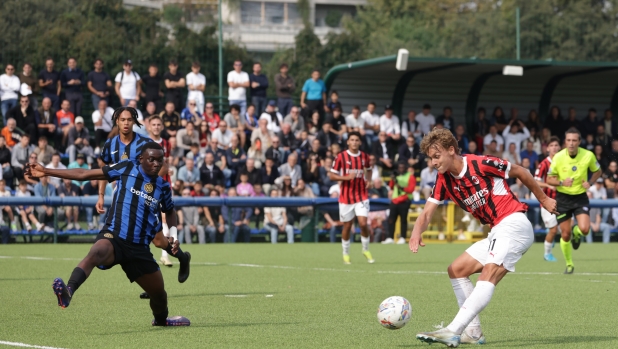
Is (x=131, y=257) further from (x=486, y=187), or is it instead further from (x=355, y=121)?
(x=355, y=121)

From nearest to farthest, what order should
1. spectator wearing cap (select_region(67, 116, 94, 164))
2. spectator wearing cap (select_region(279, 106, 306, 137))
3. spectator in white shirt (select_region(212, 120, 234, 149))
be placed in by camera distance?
spectator wearing cap (select_region(67, 116, 94, 164))
spectator in white shirt (select_region(212, 120, 234, 149))
spectator wearing cap (select_region(279, 106, 306, 137))

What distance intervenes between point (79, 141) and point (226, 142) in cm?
371

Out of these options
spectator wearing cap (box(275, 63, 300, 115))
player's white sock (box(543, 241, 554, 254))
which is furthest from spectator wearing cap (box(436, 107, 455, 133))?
player's white sock (box(543, 241, 554, 254))

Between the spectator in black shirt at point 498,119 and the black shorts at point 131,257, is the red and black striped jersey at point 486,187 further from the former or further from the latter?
the spectator in black shirt at point 498,119

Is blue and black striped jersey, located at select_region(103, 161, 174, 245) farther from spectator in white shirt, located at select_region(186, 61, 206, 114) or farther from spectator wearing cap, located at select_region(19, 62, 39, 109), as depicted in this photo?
spectator in white shirt, located at select_region(186, 61, 206, 114)

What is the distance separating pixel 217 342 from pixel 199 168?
54.0 ft

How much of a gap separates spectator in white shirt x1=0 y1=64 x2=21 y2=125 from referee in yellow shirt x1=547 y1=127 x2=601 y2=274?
1423cm

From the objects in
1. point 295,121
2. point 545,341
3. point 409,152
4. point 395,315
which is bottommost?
point 545,341

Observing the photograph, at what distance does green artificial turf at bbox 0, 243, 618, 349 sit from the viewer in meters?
7.82

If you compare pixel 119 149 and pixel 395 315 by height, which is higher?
pixel 119 149

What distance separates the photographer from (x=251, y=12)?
86438 mm

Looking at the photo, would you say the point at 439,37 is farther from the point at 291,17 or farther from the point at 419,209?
the point at 419,209

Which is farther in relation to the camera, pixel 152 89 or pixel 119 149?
pixel 152 89

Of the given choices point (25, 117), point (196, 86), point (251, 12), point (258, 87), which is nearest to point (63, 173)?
point (25, 117)
